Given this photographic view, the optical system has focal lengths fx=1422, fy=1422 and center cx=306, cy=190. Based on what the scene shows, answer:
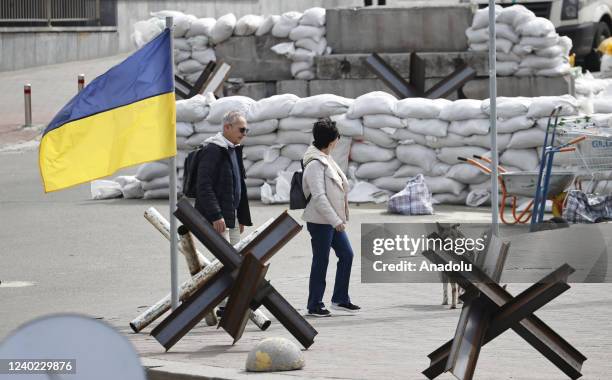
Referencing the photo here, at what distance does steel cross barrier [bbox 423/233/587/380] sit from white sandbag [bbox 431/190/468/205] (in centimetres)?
996

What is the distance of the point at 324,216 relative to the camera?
9.97 metres

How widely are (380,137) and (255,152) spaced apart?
1699mm

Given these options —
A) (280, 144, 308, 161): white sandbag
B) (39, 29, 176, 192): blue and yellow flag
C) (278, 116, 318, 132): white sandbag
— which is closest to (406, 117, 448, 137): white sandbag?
(278, 116, 318, 132): white sandbag

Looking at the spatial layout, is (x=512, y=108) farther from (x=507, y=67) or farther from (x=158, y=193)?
(x=507, y=67)

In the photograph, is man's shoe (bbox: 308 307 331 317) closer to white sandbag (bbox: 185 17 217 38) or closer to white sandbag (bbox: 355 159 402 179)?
white sandbag (bbox: 355 159 402 179)

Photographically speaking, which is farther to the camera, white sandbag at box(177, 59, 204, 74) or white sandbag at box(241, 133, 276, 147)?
white sandbag at box(177, 59, 204, 74)

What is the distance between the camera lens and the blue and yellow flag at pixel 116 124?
8531 mm

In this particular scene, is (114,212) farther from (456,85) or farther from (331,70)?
(331,70)

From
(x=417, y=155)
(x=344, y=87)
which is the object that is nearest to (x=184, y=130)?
(x=417, y=155)

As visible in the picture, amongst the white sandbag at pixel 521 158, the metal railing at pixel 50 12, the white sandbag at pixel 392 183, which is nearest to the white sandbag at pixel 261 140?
the white sandbag at pixel 392 183

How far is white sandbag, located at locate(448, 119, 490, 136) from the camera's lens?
16.9 m

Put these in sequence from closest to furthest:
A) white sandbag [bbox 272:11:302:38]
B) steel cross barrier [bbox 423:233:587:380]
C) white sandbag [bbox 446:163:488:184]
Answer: steel cross barrier [bbox 423:233:587:380], white sandbag [bbox 446:163:488:184], white sandbag [bbox 272:11:302:38]

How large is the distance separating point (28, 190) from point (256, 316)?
10.7 m

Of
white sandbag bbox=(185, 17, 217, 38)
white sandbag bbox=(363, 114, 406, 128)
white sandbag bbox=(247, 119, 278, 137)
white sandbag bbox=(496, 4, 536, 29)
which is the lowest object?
white sandbag bbox=(247, 119, 278, 137)
